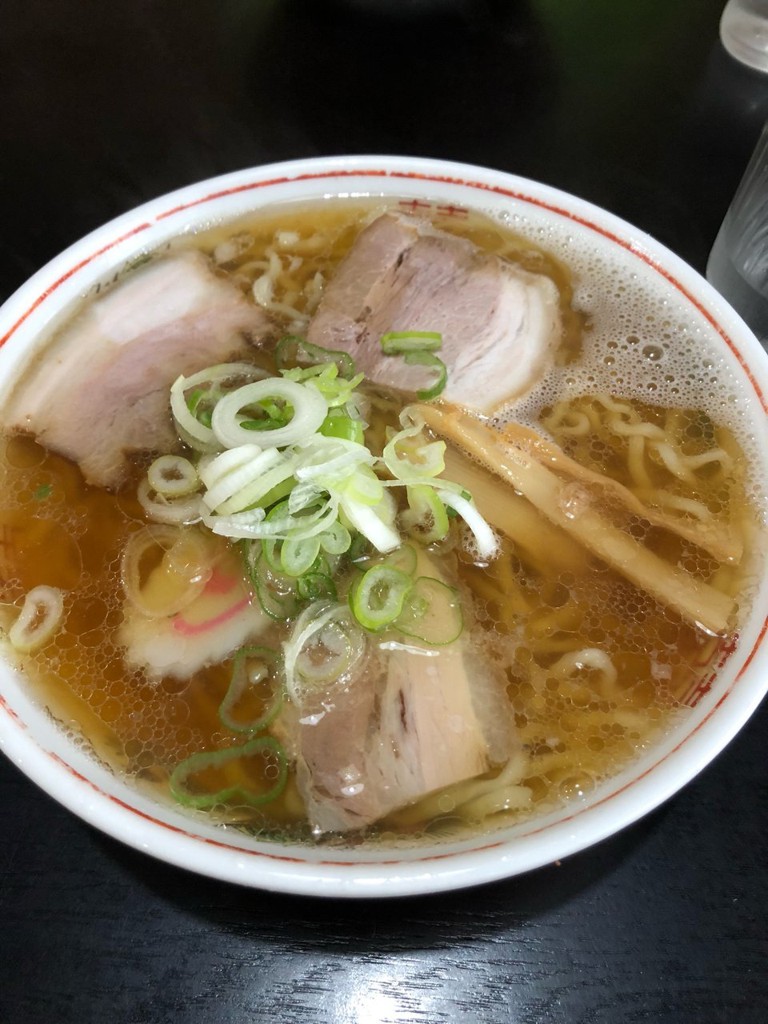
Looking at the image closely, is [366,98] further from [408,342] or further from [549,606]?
[549,606]

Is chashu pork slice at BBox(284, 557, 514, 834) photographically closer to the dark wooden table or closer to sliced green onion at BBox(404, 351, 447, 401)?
the dark wooden table

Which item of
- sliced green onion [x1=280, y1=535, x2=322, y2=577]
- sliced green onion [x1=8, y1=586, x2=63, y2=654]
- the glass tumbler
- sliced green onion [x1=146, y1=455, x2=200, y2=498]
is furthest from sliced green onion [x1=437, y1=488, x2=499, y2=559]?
the glass tumbler

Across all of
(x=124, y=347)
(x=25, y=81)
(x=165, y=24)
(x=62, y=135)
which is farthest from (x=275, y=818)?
(x=165, y=24)

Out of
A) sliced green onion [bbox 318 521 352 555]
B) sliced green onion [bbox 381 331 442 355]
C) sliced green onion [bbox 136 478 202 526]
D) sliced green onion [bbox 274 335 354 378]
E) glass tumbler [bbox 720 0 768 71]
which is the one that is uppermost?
glass tumbler [bbox 720 0 768 71]

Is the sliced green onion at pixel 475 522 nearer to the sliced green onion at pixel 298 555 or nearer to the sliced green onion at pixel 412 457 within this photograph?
the sliced green onion at pixel 412 457

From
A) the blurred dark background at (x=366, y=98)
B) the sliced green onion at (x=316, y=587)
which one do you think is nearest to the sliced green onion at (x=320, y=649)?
the sliced green onion at (x=316, y=587)

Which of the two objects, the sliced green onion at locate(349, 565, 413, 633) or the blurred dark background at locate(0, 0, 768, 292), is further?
the blurred dark background at locate(0, 0, 768, 292)

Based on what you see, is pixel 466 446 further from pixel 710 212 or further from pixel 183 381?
pixel 710 212
